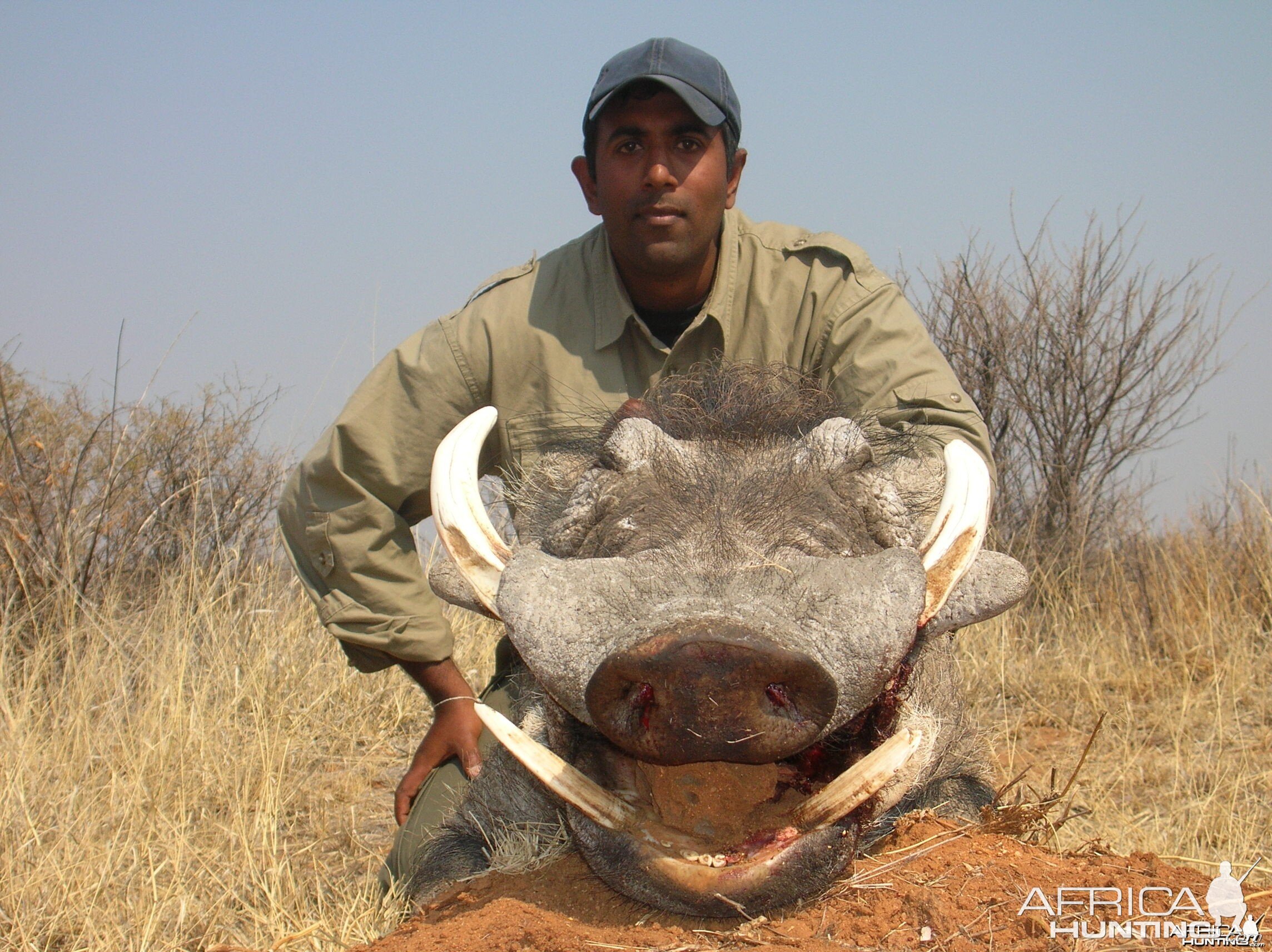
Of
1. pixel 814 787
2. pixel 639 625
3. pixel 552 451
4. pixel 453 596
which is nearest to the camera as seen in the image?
pixel 639 625

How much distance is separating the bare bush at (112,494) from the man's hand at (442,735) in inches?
67.5

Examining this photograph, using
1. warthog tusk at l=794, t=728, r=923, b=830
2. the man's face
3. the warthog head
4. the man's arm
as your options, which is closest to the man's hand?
the man's arm

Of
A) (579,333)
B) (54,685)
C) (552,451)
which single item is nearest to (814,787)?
(552,451)

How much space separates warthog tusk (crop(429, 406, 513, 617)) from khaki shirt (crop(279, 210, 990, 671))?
90 centimetres

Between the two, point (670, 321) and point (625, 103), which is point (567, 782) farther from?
point (625, 103)

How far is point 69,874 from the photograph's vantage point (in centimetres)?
276

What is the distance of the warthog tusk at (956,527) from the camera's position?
1.86 m

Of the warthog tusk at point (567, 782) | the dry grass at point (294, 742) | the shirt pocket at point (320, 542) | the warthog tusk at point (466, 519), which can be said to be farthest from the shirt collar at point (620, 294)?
the warthog tusk at point (567, 782)

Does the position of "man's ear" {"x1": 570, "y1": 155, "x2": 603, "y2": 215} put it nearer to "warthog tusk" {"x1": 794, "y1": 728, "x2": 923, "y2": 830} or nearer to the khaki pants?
the khaki pants

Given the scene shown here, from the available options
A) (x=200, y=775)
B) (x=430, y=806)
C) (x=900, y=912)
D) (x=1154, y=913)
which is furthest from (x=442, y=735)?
(x=1154, y=913)

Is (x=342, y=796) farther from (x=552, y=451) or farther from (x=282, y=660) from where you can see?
(x=552, y=451)

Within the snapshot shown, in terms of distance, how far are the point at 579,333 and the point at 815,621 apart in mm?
1877

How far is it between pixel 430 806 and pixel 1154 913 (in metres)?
1.73

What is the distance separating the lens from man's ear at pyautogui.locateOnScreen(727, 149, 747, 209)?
351 centimetres
